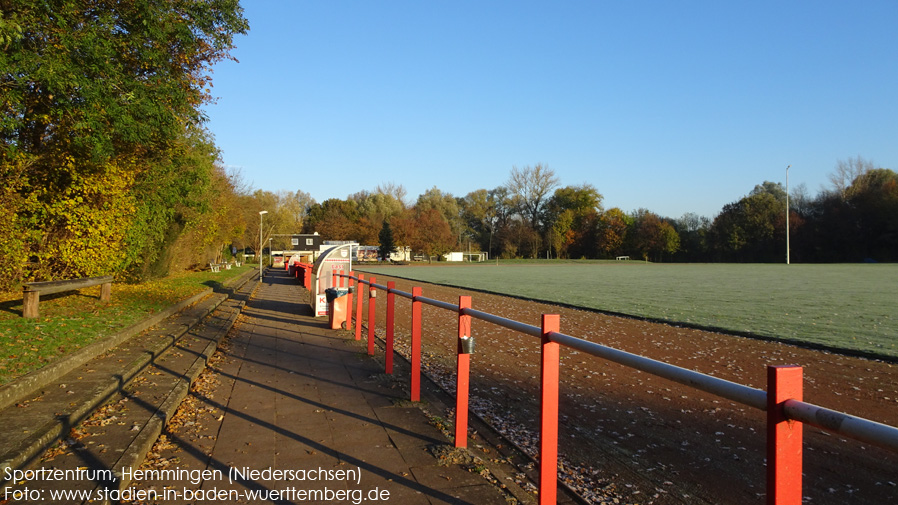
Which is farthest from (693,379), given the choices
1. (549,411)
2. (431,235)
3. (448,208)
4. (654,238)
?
(448,208)

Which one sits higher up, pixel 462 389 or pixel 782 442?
pixel 782 442

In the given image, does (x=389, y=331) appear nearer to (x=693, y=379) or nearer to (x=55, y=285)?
(x=693, y=379)

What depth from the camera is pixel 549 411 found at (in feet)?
10.5

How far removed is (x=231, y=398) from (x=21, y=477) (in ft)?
7.82

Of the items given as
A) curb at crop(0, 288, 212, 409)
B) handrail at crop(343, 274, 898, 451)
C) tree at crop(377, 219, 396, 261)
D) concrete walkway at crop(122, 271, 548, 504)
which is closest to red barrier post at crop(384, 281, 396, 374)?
concrete walkway at crop(122, 271, 548, 504)

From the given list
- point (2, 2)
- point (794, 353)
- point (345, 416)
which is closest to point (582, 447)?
point (345, 416)

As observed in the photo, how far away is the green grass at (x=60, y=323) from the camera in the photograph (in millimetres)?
6359

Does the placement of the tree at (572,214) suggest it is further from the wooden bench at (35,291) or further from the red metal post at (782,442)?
the red metal post at (782,442)

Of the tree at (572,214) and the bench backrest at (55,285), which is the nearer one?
the bench backrest at (55,285)

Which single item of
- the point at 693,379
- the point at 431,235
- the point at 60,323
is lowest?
the point at 60,323

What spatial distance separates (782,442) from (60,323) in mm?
9880

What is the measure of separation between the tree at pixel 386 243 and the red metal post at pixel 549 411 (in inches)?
3378

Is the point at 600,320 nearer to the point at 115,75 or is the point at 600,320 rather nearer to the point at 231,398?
the point at 231,398

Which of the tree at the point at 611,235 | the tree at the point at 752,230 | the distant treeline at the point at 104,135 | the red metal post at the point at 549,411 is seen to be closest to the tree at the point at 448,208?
the tree at the point at 611,235
